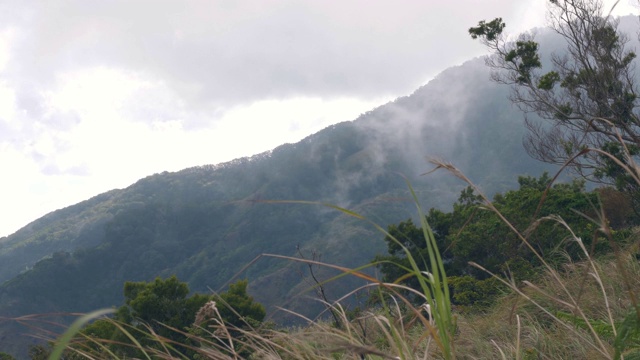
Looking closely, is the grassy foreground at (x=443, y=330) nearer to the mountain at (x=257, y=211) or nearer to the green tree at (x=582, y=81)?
the green tree at (x=582, y=81)

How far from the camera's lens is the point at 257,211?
156m

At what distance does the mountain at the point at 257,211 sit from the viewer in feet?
390

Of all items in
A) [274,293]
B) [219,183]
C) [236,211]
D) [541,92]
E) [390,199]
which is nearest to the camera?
[390,199]

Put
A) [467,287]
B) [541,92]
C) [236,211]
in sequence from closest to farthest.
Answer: [467,287], [541,92], [236,211]

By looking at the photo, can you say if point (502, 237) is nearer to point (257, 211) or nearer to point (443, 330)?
point (443, 330)

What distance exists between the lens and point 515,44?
649 inches

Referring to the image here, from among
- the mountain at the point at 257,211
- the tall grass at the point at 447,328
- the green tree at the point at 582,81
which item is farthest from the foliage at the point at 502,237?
the mountain at the point at 257,211

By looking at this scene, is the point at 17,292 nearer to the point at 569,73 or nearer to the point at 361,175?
the point at 361,175

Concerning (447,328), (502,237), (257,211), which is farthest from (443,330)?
(257,211)

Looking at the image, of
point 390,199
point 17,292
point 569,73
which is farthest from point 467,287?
point 17,292

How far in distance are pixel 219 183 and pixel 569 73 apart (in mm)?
167877

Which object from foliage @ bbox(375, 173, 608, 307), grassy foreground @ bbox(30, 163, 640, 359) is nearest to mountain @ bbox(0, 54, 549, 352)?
foliage @ bbox(375, 173, 608, 307)

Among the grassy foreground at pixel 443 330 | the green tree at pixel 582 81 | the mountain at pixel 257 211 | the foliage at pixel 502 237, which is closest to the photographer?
the grassy foreground at pixel 443 330

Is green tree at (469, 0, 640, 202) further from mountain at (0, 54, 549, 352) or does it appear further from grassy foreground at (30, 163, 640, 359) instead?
mountain at (0, 54, 549, 352)
